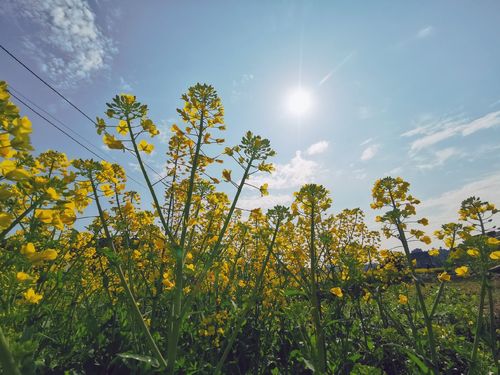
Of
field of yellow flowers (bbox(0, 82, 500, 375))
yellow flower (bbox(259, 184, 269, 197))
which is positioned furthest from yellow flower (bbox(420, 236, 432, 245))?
yellow flower (bbox(259, 184, 269, 197))

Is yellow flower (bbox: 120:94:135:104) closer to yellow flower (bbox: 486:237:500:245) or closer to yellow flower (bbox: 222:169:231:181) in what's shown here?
yellow flower (bbox: 222:169:231:181)

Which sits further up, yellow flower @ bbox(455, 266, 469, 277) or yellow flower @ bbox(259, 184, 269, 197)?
yellow flower @ bbox(259, 184, 269, 197)

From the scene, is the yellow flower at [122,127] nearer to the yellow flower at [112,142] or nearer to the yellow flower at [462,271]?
the yellow flower at [112,142]

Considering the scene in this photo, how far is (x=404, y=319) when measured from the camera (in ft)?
24.1

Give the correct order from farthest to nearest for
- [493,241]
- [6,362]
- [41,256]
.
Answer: [493,241]
[41,256]
[6,362]

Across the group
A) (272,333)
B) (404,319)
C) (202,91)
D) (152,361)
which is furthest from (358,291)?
(404,319)

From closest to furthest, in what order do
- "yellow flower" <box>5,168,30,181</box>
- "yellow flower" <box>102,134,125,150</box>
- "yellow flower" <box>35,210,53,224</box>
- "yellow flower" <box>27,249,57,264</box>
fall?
"yellow flower" <box>5,168,30,181</box>, "yellow flower" <box>27,249,57,264</box>, "yellow flower" <box>35,210,53,224</box>, "yellow flower" <box>102,134,125,150</box>

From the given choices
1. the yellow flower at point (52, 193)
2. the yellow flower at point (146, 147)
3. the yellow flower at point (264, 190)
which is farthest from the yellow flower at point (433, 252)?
the yellow flower at point (52, 193)

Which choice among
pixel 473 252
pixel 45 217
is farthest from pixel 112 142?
pixel 473 252

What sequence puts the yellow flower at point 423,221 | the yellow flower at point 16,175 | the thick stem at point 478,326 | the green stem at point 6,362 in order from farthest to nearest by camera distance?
the yellow flower at point 423,221 < the thick stem at point 478,326 < the yellow flower at point 16,175 < the green stem at point 6,362

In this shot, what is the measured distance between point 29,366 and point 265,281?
137 inches

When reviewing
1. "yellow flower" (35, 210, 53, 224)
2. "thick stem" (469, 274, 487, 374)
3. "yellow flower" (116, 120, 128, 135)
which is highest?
"yellow flower" (116, 120, 128, 135)

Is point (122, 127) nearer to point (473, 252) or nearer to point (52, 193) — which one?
point (52, 193)

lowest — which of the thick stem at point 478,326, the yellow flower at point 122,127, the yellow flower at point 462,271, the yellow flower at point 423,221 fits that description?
the thick stem at point 478,326
